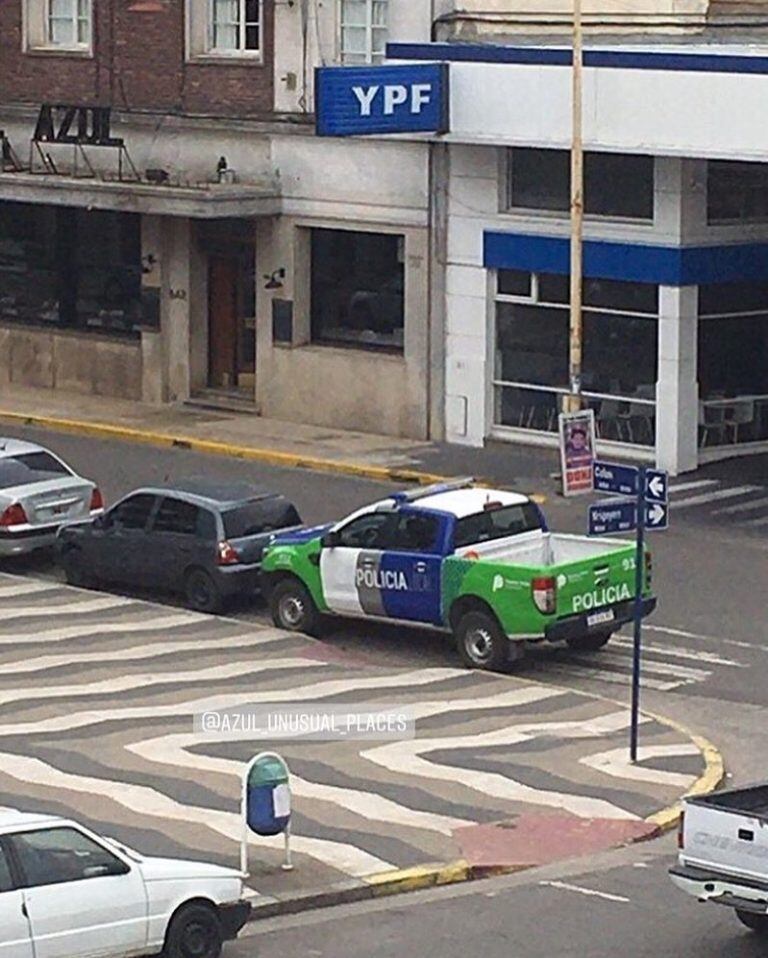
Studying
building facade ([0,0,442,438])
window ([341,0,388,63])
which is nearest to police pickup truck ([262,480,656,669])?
building facade ([0,0,442,438])

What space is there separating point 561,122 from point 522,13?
3538 mm

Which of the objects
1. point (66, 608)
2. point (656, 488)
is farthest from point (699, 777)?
point (66, 608)

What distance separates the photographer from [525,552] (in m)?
26.8

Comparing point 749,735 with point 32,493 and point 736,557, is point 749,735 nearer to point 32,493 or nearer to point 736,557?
point 736,557

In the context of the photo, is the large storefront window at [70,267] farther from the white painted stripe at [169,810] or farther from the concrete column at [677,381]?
the white painted stripe at [169,810]

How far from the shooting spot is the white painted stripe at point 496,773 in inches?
843

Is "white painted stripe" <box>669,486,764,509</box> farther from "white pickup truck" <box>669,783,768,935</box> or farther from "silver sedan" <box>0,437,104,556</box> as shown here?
"white pickup truck" <box>669,783,768,935</box>

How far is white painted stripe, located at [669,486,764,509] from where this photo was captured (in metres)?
35.2

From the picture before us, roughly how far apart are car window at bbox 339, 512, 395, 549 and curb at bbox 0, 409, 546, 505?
7.81 metres

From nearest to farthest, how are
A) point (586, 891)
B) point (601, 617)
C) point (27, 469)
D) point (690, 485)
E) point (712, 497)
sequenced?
1. point (586, 891)
2. point (601, 617)
3. point (27, 469)
4. point (712, 497)
5. point (690, 485)

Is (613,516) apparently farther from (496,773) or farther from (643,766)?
(496,773)

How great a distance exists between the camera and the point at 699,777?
72.8 feet

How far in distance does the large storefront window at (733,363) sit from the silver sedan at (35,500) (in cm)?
973

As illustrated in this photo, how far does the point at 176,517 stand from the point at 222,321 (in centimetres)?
1480
